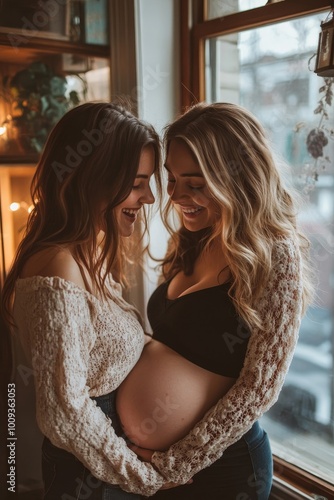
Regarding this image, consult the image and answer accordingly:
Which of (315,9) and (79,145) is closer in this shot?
(79,145)

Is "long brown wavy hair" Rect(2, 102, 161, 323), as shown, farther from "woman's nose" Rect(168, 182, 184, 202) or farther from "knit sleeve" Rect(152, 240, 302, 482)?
"knit sleeve" Rect(152, 240, 302, 482)

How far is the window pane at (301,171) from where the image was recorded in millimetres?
1785

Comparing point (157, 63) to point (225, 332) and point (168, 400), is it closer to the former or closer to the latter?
point (225, 332)

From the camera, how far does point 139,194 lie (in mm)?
1522

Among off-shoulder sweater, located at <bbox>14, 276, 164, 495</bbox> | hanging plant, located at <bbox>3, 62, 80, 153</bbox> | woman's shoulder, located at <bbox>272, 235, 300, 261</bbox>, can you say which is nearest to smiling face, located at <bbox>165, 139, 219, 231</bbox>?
woman's shoulder, located at <bbox>272, 235, 300, 261</bbox>

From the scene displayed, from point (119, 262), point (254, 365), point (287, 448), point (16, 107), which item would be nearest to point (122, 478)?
point (254, 365)

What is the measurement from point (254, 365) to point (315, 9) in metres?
1.00

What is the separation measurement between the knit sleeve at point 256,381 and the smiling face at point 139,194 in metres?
0.38

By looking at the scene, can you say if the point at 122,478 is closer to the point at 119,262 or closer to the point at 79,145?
the point at 119,262

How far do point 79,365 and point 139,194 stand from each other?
47cm

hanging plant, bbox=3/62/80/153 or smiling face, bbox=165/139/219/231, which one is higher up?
hanging plant, bbox=3/62/80/153

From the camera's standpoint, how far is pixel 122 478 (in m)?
1.41

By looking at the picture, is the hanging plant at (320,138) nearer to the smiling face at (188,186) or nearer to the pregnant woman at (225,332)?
the pregnant woman at (225,332)

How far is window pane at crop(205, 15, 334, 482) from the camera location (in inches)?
70.3
